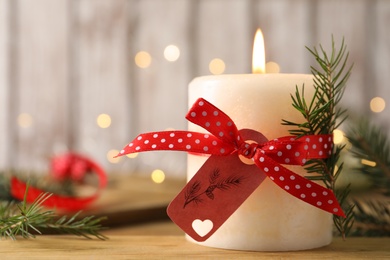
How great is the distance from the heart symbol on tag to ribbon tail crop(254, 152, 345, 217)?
71 mm

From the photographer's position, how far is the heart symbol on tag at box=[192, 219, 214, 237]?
18.8 inches

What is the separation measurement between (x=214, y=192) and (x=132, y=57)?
985mm

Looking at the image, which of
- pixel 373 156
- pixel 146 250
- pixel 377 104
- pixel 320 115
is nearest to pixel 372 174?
pixel 373 156

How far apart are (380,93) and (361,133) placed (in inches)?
28.3

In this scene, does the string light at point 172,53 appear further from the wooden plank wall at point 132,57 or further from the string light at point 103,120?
the string light at point 103,120

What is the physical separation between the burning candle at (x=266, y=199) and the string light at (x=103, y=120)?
97 cm

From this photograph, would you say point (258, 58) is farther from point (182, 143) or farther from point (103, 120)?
point (103, 120)

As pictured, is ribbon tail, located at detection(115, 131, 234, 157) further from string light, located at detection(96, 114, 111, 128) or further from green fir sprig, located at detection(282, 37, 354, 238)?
string light, located at detection(96, 114, 111, 128)

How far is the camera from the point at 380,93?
4.42 ft

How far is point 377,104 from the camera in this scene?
1.36 m

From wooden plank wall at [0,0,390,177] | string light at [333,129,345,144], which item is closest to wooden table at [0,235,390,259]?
string light at [333,129,345,144]

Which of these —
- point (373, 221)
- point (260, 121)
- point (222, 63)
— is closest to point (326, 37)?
point (222, 63)

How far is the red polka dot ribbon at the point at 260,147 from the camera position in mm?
452

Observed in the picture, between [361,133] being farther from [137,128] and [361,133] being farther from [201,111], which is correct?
[137,128]
